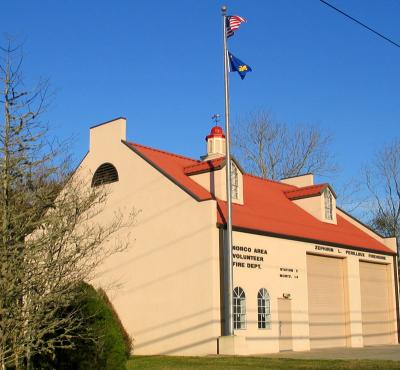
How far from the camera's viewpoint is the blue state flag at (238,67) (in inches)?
873

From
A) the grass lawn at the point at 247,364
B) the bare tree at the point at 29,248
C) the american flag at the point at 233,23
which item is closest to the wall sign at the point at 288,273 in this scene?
the grass lawn at the point at 247,364

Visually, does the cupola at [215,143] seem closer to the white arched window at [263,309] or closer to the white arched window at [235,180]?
the white arched window at [235,180]

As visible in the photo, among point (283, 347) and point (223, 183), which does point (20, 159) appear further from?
point (283, 347)

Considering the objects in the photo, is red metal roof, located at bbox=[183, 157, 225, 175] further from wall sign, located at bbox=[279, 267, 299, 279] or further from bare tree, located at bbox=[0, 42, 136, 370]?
bare tree, located at bbox=[0, 42, 136, 370]

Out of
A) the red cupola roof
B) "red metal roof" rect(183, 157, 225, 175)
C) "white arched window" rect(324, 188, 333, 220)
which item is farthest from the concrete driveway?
the red cupola roof

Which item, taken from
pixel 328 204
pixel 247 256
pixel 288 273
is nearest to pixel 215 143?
pixel 328 204

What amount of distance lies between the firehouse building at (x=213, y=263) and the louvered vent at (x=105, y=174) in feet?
0.13

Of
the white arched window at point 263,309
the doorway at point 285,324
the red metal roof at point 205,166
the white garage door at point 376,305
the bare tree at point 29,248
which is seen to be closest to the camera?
the bare tree at point 29,248

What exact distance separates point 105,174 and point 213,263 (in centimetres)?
680

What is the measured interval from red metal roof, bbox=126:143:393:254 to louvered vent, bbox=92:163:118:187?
1.32m

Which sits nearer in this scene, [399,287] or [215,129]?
[215,129]

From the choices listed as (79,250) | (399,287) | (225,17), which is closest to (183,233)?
(225,17)

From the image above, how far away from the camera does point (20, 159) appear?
388 inches

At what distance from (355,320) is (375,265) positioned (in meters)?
4.16
